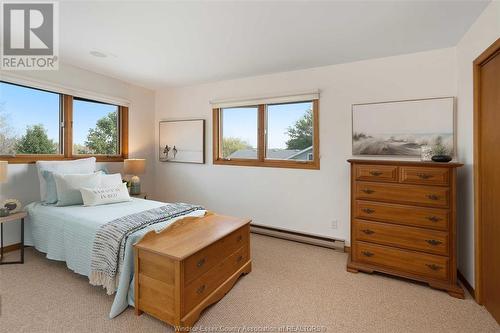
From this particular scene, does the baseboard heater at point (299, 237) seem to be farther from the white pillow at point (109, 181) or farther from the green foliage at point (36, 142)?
the green foliage at point (36, 142)

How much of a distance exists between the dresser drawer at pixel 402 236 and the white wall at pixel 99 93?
12.1 ft

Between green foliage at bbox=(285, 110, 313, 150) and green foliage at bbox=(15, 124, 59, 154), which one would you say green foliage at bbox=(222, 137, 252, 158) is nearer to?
green foliage at bbox=(285, 110, 313, 150)

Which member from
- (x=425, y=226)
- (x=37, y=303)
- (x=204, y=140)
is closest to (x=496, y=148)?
(x=425, y=226)

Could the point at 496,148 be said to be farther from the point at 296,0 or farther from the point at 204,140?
the point at 204,140

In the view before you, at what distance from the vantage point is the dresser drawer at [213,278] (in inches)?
67.6

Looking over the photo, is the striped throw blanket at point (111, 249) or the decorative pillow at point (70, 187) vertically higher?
the decorative pillow at point (70, 187)

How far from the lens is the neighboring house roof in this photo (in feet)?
11.5

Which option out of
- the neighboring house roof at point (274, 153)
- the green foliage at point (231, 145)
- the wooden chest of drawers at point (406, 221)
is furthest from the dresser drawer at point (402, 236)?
the green foliage at point (231, 145)

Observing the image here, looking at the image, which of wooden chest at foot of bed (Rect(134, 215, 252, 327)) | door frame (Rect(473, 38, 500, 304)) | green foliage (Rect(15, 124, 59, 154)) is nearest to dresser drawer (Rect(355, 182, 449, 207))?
door frame (Rect(473, 38, 500, 304))

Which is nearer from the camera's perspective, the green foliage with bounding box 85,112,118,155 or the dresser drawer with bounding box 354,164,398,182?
the dresser drawer with bounding box 354,164,398,182

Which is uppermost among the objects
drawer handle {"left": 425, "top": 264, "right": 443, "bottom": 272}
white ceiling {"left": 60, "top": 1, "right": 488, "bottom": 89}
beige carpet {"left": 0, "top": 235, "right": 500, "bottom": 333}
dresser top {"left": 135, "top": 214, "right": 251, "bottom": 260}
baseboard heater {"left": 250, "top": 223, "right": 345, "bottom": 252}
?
white ceiling {"left": 60, "top": 1, "right": 488, "bottom": 89}

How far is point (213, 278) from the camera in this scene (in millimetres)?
1969

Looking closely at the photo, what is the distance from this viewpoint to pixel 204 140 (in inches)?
162

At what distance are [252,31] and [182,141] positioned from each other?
2475 millimetres
